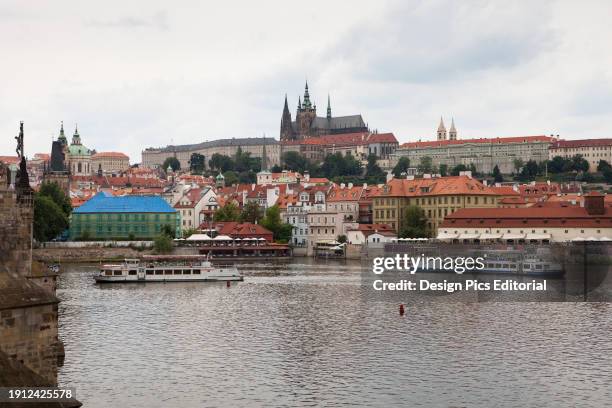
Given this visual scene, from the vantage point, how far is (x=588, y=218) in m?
88.6

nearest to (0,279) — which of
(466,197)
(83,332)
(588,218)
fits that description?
(83,332)

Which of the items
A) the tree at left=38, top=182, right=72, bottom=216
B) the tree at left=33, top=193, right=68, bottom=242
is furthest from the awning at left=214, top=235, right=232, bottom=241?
the tree at left=38, top=182, right=72, bottom=216

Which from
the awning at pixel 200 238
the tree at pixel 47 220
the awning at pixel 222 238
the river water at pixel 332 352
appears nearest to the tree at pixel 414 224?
the awning at pixel 222 238

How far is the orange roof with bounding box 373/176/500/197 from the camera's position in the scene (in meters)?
107

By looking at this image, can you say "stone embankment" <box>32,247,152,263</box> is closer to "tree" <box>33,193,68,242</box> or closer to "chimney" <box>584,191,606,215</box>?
"tree" <box>33,193,68,242</box>

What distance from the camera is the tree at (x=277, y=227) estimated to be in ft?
355

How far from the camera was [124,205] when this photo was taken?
105438 mm

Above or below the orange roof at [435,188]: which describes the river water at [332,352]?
below

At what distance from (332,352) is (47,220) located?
6265 centimetres

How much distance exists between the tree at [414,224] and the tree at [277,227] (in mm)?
11928

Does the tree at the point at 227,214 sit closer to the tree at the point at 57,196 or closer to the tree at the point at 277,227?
the tree at the point at 277,227

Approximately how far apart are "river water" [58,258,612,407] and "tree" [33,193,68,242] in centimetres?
3769

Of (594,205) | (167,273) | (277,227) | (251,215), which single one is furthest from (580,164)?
(167,273)

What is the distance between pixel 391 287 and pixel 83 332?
86.4 ft
